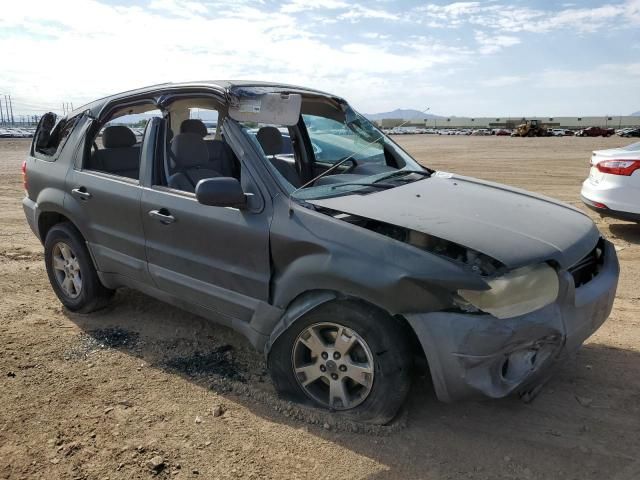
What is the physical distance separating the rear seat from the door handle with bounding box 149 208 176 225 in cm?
93

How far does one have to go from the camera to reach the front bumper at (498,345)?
8.47 ft

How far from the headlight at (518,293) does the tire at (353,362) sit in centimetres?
46

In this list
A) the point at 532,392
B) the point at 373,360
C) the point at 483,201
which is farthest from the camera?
the point at 483,201

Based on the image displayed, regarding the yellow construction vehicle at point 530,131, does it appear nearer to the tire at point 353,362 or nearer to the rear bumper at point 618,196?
the rear bumper at point 618,196

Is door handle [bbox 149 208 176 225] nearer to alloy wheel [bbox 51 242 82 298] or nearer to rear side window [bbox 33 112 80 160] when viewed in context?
alloy wheel [bbox 51 242 82 298]

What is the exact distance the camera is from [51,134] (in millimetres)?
4922

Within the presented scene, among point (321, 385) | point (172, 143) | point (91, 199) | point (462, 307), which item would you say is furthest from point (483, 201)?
point (91, 199)

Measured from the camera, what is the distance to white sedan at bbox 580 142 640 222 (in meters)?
6.83

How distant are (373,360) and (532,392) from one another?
1.03 metres

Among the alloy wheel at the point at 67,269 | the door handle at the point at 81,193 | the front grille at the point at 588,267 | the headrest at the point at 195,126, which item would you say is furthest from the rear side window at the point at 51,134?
the front grille at the point at 588,267

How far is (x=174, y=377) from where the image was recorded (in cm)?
366

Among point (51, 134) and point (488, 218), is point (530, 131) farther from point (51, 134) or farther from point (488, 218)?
point (488, 218)

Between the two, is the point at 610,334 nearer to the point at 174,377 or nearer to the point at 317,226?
the point at 317,226

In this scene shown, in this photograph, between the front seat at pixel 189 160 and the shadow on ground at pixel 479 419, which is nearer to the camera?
the shadow on ground at pixel 479 419
